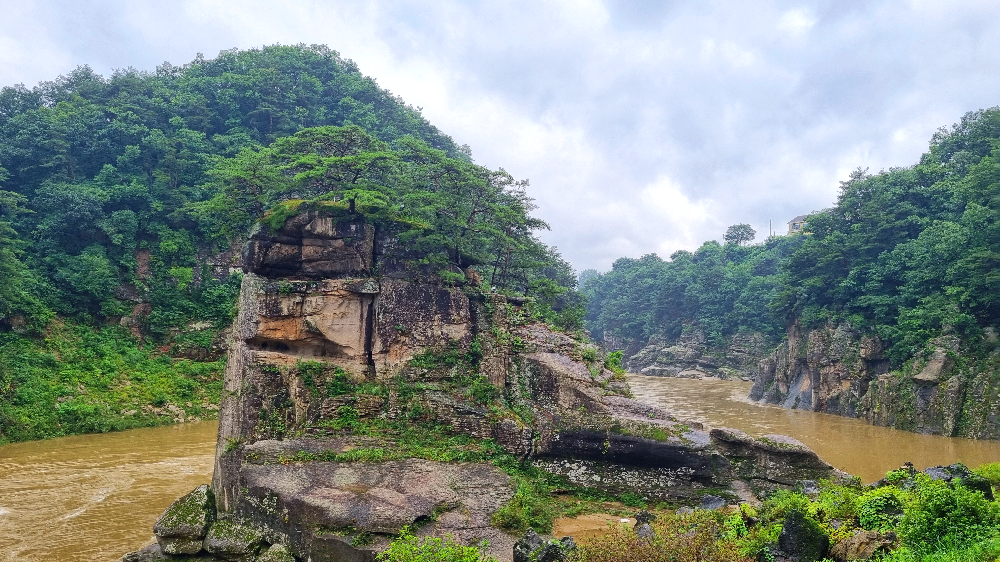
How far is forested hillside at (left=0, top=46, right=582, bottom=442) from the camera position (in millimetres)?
17219

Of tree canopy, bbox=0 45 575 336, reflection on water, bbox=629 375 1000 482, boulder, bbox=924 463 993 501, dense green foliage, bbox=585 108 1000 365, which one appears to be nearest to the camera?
boulder, bbox=924 463 993 501

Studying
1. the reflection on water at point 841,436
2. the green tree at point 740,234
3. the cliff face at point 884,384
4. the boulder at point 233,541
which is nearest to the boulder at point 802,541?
the boulder at point 233,541

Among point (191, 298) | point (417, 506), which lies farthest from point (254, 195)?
point (191, 298)

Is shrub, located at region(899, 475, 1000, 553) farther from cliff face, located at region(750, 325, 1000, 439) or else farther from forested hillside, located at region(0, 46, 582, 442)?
cliff face, located at region(750, 325, 1000, 439)

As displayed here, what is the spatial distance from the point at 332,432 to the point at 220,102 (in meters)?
37.0

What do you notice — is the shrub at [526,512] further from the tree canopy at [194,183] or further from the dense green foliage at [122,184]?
the dense green foliage at [122,184]

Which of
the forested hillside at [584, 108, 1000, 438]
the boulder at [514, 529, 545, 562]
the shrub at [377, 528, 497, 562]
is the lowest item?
the boulder at [514, 529, 545, 562]

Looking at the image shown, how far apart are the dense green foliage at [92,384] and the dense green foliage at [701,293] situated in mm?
43688

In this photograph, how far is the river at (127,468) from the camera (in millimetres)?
12898

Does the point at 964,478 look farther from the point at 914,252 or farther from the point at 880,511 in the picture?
the point at 914,252

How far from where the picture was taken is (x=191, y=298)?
33.9 meters

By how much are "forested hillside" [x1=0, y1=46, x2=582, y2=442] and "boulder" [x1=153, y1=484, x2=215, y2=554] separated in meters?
7.70

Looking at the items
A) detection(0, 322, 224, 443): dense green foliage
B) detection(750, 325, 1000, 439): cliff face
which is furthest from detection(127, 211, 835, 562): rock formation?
detection(0, 322, 224, 443): dense green foliage

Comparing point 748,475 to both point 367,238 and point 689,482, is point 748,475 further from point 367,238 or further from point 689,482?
point 367,238
